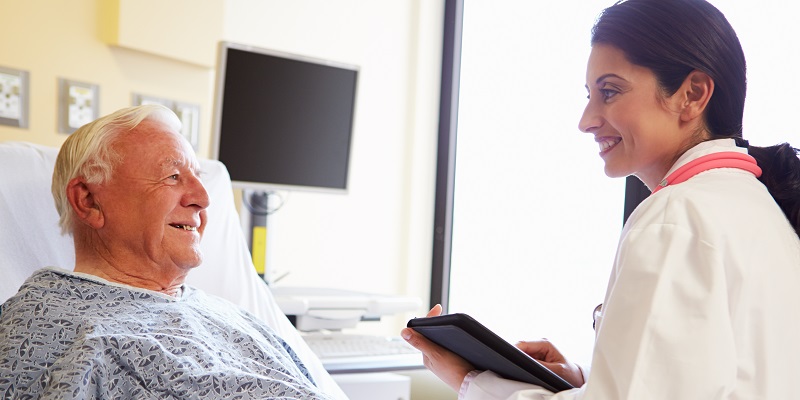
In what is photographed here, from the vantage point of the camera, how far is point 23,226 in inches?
70.2

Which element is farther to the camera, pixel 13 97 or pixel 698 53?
pixel 13 97

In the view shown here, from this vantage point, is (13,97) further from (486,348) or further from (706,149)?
(706,149)

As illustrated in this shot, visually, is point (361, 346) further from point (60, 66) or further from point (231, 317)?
point (60, 66)

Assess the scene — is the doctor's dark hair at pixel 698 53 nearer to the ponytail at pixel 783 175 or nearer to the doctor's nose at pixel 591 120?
the ponytail at pixel 783 175

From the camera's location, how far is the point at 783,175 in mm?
1279

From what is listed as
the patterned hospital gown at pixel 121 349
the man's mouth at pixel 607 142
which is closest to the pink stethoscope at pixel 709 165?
the man's mouth at pixel 607 142

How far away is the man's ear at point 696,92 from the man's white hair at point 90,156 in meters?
1.06

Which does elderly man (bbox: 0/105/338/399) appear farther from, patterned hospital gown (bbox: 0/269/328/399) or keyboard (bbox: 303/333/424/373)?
keyboard (bbox: 303/333/424/373)

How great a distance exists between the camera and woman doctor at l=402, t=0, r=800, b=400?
1.05 meters

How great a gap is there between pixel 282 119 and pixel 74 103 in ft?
2.12

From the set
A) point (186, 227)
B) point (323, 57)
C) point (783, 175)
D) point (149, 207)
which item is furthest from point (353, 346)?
point (323, 57)

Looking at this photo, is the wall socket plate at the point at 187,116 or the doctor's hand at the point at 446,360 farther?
the wall socket plate at the point at 187,116

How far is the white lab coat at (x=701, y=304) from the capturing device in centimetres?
105

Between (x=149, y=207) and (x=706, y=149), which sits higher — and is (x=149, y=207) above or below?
below
